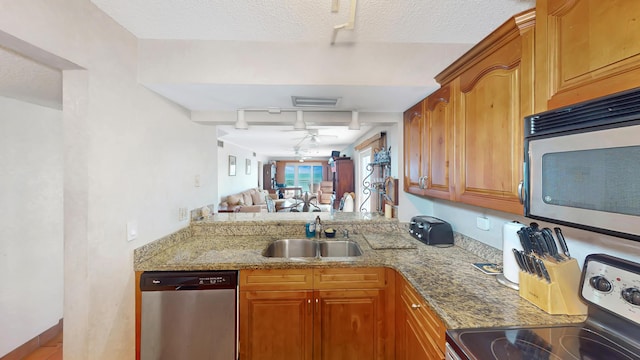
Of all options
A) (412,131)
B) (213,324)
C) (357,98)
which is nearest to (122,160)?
(213,324)

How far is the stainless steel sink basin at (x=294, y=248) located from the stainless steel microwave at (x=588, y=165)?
5.34 feet

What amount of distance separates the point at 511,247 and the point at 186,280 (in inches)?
75.9

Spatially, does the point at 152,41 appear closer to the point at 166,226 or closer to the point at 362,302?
the point at 166,226

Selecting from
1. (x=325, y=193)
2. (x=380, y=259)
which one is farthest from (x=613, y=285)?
(x=325, y=193)

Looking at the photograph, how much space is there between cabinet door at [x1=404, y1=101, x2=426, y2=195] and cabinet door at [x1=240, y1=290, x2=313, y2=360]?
1.27 m

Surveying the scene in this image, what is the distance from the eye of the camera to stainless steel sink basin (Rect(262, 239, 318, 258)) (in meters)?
2.16

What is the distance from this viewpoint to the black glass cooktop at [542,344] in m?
0.77

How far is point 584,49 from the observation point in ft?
2.52

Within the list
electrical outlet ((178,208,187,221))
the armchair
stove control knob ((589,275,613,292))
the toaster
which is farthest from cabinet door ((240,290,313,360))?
the armchair

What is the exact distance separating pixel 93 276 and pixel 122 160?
67 cm

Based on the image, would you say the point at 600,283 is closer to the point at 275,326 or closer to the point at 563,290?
the point at 563,290

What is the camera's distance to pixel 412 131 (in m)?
2.06

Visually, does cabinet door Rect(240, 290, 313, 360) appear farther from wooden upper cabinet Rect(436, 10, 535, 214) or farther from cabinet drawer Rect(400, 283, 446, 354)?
wooden upper cabinet Rect(436, 10, 535, 214)

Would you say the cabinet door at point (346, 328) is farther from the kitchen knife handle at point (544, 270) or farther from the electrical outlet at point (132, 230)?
the electrical outlet at point (132, 230)
